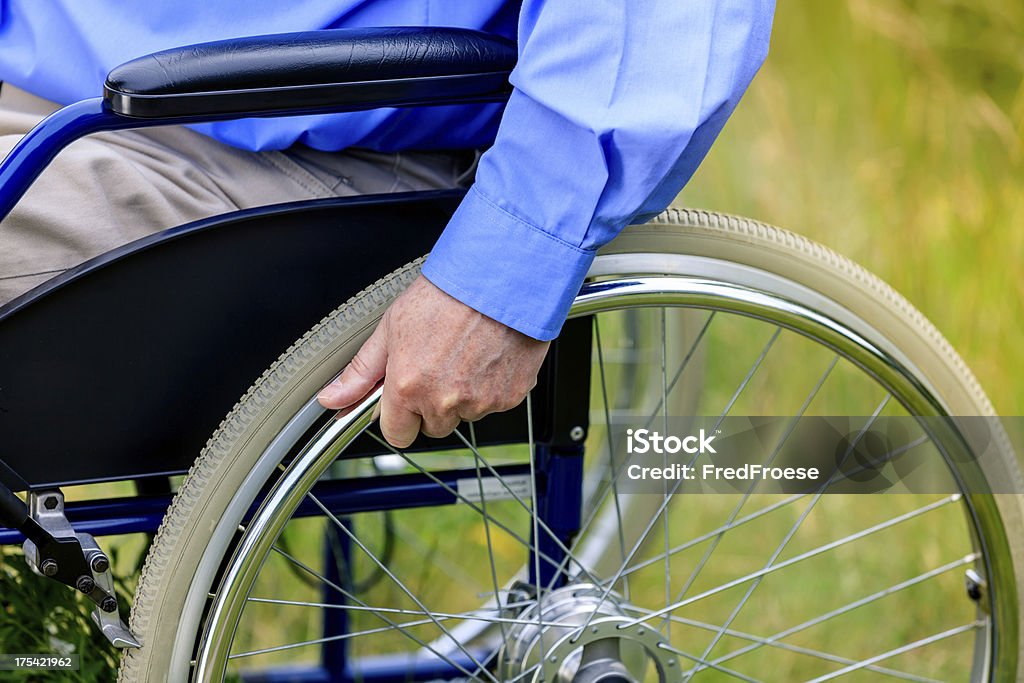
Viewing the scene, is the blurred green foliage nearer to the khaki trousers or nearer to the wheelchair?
the wheelchair

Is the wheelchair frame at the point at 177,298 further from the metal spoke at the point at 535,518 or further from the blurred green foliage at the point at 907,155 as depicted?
the blurred green foliage at the point at 907,155

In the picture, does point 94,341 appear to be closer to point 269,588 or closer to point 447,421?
point 447,421

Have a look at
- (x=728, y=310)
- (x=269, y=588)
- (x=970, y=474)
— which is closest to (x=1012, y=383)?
(x=970, y=474)

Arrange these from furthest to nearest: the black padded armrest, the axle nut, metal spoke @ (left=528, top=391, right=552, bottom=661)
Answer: metal spoke @ (left=528, top=391, right=552, bottom=661)
the axle nut
the black padded armrest

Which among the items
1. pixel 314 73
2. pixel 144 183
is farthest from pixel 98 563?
pixel 314 73

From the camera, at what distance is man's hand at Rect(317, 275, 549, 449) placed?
887 millimetres

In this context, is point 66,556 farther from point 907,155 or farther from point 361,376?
point 907,155

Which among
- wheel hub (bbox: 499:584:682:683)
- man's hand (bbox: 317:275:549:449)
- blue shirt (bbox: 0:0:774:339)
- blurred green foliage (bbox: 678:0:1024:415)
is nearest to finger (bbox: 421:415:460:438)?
man's hand (bbox: 317:275:549:449)

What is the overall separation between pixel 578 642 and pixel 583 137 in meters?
0.49

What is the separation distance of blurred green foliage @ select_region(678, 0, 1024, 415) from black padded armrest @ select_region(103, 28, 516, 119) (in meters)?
1.36

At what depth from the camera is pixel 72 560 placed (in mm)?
919

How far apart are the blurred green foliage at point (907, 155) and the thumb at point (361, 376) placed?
1.40 metres

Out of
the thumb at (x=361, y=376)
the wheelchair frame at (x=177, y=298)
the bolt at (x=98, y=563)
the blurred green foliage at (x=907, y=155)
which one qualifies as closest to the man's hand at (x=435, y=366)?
the thumb at (x=361, y=376)

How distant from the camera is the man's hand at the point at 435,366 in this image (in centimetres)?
89
